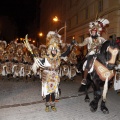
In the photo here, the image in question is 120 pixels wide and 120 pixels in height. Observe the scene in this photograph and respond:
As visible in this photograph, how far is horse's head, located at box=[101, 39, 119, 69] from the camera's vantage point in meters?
5.93

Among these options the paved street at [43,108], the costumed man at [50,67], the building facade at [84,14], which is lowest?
the paved street at [43,108]

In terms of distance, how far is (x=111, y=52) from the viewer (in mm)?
5996

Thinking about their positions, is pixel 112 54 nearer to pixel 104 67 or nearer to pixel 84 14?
pixel 104 67

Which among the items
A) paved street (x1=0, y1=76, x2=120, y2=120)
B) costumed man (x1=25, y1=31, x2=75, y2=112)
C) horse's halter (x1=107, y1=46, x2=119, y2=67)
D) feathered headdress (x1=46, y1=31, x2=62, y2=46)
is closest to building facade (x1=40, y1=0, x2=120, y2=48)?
paved street (x1=0, y1=76, x2=120, y2=120)

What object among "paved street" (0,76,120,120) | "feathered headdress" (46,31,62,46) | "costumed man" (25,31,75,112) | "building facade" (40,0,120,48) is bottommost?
"paved street" (0,76,120,120)

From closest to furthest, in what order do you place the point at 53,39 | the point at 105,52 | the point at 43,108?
1. the point at 105,52
2. the point at 53,39
3. the point at 43,108

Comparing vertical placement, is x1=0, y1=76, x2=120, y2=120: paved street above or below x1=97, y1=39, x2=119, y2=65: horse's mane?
below

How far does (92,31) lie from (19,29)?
4711cm

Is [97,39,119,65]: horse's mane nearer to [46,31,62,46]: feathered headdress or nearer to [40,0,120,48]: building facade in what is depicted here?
[46,31,62,46]: feathered headdress

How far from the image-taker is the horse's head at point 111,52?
593cm

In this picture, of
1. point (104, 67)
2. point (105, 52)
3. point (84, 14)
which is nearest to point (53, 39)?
point (105, 52)

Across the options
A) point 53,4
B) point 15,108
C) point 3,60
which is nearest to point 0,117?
point 15,108

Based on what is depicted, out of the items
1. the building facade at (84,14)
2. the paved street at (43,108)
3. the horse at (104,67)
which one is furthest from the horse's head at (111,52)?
the building facade at (84,14)

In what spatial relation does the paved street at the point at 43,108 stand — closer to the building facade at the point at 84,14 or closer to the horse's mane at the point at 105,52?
the horse's mane at the point at 105,52
